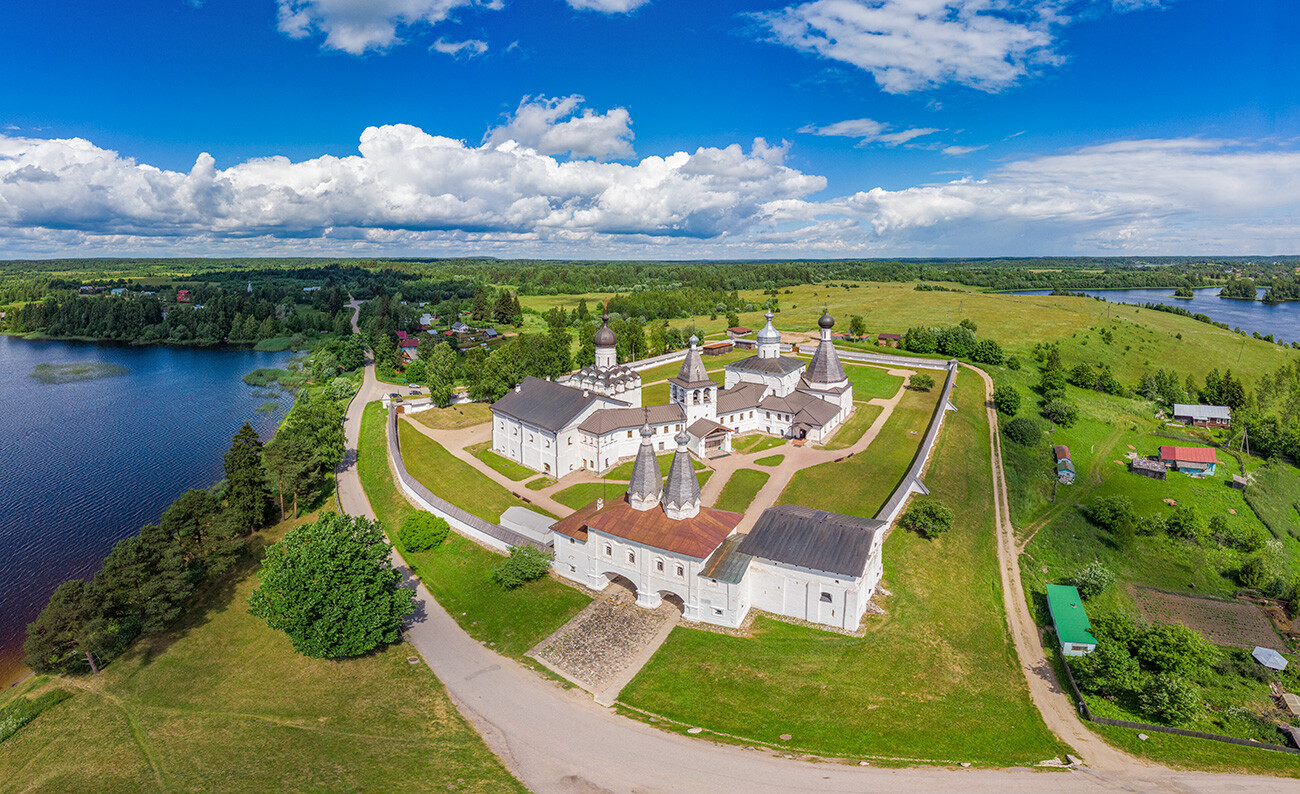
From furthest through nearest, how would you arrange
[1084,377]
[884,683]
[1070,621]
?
[1084,377]
[1070,621]
[884,683]

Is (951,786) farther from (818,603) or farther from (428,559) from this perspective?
(428,559)

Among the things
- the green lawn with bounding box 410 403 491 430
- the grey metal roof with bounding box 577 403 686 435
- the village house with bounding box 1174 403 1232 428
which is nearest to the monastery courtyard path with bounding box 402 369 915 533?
the green lawn with bounding box 410 403 491 430

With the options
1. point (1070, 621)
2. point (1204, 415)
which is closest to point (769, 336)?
point (1070, 621)

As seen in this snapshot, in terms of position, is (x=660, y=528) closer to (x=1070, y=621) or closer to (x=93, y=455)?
(x=1070, y=621)

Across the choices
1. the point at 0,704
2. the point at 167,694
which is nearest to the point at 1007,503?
the point at 167,694

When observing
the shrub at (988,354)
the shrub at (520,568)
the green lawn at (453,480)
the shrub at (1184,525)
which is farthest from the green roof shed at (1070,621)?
A: the shrub at (988,354)

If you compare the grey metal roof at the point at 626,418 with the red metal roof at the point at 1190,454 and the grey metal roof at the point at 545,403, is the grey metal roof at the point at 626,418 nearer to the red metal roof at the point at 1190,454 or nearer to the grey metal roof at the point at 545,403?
the grey metal roof at the point at 545,403

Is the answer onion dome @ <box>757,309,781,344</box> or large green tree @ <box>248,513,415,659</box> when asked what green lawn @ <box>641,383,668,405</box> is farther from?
large green tree @ <box>248,513,415,659</box>
